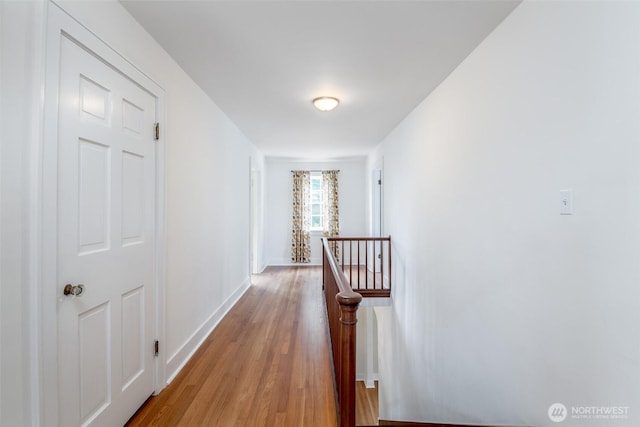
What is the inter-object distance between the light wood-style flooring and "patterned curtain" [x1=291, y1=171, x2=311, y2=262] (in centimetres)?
306

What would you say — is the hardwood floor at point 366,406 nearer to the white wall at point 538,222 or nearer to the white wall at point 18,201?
the white wall at point 538,222

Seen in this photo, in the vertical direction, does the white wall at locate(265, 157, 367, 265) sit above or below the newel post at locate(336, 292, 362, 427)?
above

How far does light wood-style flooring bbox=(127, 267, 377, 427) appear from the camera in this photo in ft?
5.97

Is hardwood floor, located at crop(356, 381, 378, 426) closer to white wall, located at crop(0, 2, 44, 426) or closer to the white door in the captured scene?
the white door

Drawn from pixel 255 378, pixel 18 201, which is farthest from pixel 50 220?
pixel 255 378

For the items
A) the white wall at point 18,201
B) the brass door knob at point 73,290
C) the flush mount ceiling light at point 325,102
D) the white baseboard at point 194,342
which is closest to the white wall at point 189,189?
the white baseboard at point 194,342

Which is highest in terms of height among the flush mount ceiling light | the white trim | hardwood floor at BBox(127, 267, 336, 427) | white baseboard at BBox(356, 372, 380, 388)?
the flush mount ceiling light

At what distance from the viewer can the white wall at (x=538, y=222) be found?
113cm

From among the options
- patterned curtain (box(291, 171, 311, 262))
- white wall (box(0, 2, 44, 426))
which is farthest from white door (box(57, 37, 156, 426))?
patterned curtain (box(291, 171, 311, 262))

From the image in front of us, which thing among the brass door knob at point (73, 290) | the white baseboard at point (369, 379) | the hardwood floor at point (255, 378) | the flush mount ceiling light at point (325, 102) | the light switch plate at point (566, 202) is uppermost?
the flush mount ceiling light at point (325, 102)

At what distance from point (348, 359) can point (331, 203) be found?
17.7 feet

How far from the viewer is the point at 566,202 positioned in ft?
4.48

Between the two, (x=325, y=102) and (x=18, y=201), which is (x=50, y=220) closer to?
(x=18, y=201)

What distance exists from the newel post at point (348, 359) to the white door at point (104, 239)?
1233 mm
